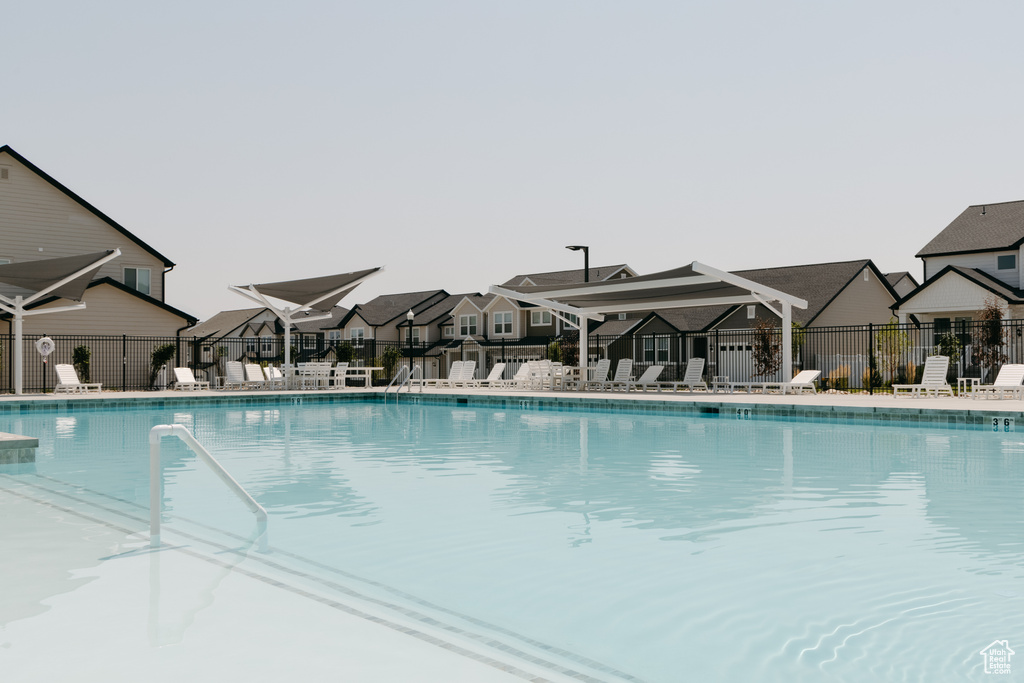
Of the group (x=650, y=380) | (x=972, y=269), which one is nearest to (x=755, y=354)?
(x=650, y=380)

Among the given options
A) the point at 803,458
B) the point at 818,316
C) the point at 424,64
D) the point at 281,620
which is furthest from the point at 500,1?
the point at 818,316

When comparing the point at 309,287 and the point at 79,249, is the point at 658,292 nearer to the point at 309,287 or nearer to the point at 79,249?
the point at 309,287

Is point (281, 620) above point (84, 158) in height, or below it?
A: below

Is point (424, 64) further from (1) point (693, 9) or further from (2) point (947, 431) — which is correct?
(2) point (947, 431)

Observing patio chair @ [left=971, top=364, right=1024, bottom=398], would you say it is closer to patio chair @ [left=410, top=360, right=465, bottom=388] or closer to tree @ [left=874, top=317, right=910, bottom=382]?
tree @ [left=874, top=317, right=910, bottom=382]

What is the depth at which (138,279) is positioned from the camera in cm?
2956

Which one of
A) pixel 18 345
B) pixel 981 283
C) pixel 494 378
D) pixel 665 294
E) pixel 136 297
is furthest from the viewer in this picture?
pixel 981 283

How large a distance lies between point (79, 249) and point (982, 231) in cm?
3506

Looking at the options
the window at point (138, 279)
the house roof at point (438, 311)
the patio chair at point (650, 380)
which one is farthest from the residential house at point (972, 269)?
the window at point (138, 279)

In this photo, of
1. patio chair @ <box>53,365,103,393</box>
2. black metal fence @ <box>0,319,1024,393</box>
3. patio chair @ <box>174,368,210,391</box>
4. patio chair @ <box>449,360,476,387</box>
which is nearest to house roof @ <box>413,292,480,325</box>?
black metal fence @ <box>0,319,1024,393</box>

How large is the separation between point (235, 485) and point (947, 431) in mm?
11348

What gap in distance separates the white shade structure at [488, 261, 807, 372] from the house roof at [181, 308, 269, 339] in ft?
145

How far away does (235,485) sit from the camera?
501cm

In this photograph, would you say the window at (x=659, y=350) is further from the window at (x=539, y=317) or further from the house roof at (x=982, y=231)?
the house roof at (x=982, y=231)
